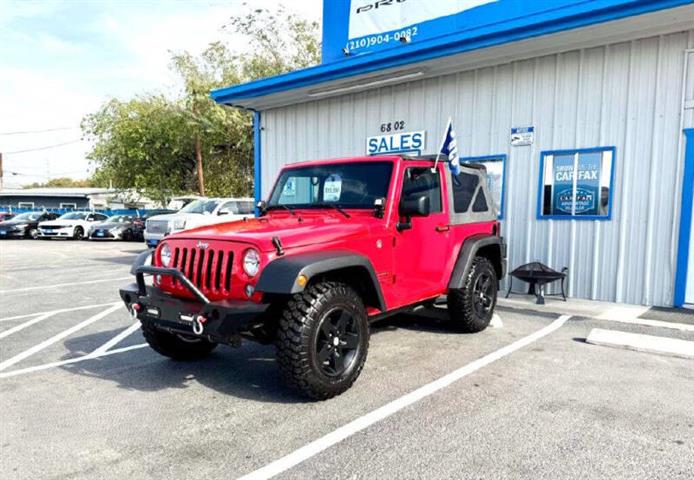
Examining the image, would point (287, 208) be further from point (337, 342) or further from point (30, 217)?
point (30, 217)

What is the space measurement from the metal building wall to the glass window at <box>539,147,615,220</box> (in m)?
0.12

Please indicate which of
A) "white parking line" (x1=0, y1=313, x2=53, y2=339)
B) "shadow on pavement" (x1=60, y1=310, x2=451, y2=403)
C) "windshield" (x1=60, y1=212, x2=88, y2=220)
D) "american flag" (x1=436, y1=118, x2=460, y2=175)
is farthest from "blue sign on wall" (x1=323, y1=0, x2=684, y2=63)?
"windshield" (x1=60, y1=212, x2=88, y2=220)

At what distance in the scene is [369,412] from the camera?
3473 mm

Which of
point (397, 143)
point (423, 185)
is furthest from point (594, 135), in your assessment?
point (423, 185)

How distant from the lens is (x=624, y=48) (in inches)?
287

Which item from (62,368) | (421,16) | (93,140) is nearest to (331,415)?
(62,368)

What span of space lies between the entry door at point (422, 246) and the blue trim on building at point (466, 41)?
351cm

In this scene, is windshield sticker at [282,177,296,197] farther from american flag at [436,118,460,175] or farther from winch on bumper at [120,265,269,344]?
winch on bumper at [120,265,269,344]

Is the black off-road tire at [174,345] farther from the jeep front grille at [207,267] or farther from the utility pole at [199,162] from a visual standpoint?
the utility pole at [199,162]

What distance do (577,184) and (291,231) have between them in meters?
5.74

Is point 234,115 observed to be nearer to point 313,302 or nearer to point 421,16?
point 421,16

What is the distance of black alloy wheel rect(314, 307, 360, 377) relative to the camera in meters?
3.63

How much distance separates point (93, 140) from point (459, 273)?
96.8 ft

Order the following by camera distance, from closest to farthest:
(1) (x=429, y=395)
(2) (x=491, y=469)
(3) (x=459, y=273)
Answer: (2) (x=491, y=469)
(1) (x=429, y=395)
(3) (x=459, y=273)
